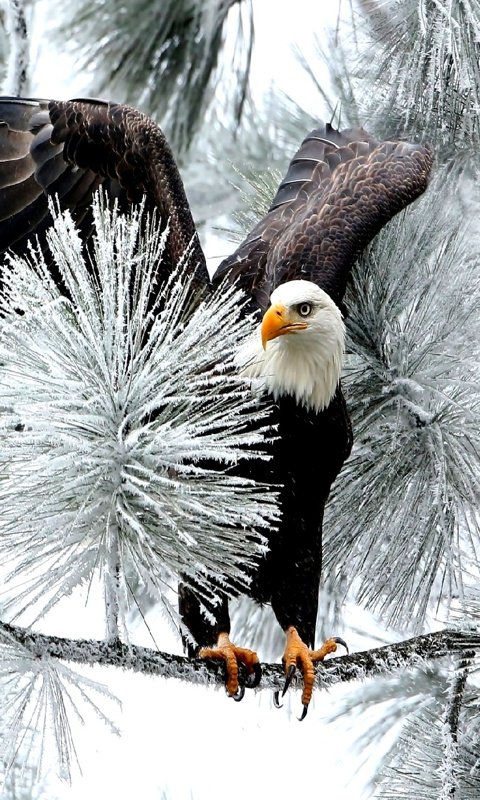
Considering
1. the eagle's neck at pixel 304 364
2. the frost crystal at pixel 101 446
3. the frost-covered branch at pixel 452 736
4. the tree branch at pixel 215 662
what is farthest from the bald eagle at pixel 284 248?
the frost crystal at pixel 101 446

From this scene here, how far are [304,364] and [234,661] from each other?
0.42 metres

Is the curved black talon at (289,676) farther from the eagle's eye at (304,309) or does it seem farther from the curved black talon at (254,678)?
the eagle's eye at (304,309)

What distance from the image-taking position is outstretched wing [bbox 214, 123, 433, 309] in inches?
76.2

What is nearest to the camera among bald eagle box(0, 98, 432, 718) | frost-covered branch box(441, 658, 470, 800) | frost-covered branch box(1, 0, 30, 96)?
frost-covered branch box(441, 658, 470, 800)

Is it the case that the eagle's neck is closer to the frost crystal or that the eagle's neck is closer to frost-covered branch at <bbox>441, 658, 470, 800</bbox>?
frost-covered branch at <bbox>441, 658, 470, 800</bbox>

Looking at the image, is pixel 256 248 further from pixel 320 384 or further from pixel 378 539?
pixel 378 539

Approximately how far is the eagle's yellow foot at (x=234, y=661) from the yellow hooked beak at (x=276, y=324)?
42 centimetres

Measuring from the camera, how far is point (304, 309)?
1.66 m

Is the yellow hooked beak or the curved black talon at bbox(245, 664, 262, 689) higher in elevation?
the yellow hooked beak

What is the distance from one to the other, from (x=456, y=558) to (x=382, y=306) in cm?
38

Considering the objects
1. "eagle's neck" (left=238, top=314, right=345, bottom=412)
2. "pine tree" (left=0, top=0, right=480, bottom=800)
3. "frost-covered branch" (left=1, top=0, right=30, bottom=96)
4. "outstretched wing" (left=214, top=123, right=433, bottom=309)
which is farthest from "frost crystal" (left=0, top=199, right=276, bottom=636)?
"frost-covered branch" (left=1, top=0, right=30, bottom=96)


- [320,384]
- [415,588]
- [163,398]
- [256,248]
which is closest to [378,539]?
[415,588]

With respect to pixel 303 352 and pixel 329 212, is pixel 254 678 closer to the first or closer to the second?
pixel 303 352

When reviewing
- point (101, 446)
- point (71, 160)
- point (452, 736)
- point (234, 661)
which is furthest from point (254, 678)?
point (71, 160)
